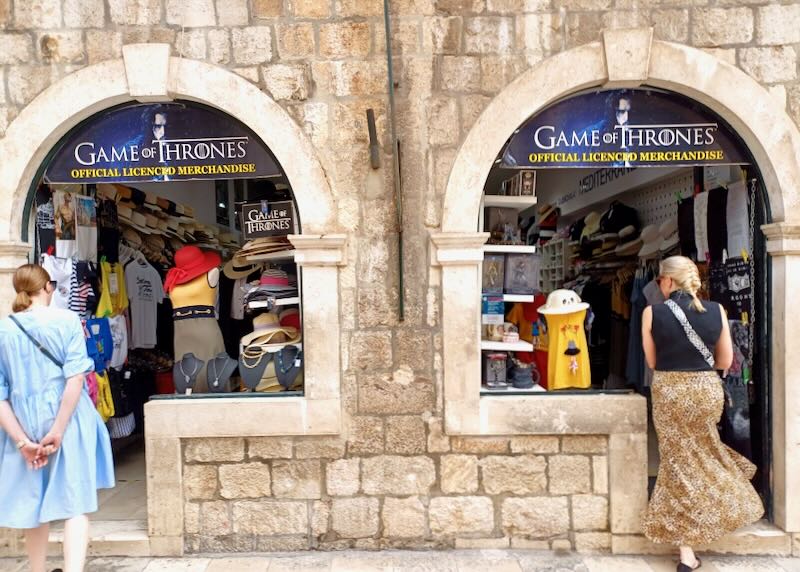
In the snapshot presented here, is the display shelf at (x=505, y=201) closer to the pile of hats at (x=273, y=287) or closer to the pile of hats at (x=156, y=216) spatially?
the pile of hats at (x=273, y=287)

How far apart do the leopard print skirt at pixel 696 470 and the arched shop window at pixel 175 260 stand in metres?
2.37

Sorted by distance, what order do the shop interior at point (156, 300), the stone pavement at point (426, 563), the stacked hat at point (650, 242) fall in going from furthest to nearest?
the stacked hat at point (650, 242), the shop interior at point (156, 300), the stone pavement at point (426, 563)

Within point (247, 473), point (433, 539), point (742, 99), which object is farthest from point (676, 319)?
point (247, 473)

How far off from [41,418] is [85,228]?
7.01 feet

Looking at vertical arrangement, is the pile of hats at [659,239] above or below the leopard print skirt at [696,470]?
above

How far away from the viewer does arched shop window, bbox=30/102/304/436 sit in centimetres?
415

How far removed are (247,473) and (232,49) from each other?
2.77 m

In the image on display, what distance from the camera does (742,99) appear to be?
3850mm

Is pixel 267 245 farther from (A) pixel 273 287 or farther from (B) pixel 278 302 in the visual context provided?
(B) pixel 278 302

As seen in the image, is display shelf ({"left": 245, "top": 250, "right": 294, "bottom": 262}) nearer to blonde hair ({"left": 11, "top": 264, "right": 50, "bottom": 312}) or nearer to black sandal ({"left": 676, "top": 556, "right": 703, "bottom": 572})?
blonde hair ({"left": 11, "top": 264, "right": 50, "bottom": 312})

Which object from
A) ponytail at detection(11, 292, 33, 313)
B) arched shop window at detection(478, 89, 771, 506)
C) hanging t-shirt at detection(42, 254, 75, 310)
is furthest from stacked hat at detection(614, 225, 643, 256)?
ponytail at detection(11, 292, 33, 313)

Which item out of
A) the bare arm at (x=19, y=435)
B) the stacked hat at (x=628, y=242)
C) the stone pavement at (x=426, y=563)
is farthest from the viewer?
the stacked hat at (x=628, y=242)

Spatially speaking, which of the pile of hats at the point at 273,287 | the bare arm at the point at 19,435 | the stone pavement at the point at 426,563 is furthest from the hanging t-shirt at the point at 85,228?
the stone pavement at the point at 426,563

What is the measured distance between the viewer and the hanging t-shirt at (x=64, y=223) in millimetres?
4512
